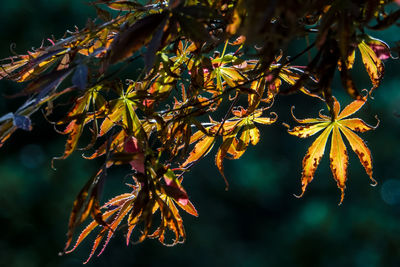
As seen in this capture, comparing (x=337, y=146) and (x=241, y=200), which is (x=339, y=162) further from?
(x=241, y=200)

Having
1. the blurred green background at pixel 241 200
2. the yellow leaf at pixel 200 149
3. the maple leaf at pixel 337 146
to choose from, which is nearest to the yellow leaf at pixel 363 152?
the maple leaf at pixel 337 146

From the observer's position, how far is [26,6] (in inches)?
126

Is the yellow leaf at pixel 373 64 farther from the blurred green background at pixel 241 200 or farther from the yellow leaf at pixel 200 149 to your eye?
the blurred green background at pixel 241 200

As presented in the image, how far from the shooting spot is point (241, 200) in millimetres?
3229

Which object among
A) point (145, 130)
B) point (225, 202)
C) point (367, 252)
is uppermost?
point (145, 130)

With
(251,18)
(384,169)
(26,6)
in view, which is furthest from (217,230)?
(251,18)

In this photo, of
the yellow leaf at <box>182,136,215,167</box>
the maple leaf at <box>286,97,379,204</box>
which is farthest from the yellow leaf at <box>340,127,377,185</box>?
the yellow leaf at <box>182,136,215,167</box>

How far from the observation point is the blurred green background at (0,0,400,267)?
10.1ft

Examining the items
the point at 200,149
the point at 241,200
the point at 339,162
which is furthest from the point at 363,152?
the point at 241,200

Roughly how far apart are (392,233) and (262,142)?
3.64 feet

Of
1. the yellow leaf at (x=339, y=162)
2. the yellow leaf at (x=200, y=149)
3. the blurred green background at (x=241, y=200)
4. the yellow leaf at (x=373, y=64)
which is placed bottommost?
the blurred green background at (x=241, y=200)

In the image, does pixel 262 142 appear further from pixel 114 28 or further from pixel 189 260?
pixel 114 28

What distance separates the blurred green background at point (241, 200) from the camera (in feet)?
10.1

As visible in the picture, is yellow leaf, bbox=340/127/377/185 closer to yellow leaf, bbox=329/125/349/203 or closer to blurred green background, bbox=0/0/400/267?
yellow leaf, bbox=329/125/349/203
